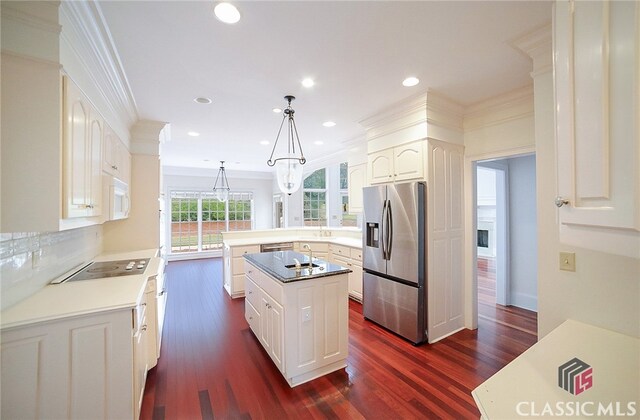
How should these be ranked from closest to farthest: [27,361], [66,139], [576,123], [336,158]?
[576,123], [27,361], [66,139], [336,158]

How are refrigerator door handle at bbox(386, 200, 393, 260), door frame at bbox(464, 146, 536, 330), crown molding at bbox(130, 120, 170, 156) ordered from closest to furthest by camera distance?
refrigerator door handle at bbox(386, 200, 393, 260)
door frame at bbox(464, 146, 536, 330)
crown molding at bbox(130, 120, 170, 156)

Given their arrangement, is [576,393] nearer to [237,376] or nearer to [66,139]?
[237,376]

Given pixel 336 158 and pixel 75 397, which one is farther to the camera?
pixel 336 158

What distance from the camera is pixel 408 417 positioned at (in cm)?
178

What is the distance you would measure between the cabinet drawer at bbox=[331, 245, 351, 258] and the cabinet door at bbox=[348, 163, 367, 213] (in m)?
0.64

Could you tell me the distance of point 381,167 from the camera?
3.26 m

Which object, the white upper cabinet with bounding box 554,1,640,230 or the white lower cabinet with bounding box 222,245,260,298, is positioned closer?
the white upper cabinet with bounding box 554,1,640,230

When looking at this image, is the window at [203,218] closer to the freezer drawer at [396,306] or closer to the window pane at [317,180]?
the window pane at [317,180]

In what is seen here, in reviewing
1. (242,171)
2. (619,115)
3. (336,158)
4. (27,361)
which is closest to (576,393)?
(619,115)

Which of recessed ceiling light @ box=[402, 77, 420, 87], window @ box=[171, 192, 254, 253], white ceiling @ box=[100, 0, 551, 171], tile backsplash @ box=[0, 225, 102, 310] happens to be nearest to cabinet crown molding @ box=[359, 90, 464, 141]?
white ceiling @ box=[100, 0, 551, 171]

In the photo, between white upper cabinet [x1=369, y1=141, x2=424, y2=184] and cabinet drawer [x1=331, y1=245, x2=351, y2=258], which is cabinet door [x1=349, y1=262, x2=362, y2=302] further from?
white upper cabinet [x1=369, y1=141, x2=424, y2=184]

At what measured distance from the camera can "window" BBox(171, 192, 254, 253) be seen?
24.7 ft

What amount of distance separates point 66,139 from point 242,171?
6924mm

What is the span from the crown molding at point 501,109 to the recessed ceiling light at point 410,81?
1005 mm
